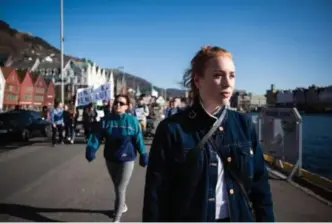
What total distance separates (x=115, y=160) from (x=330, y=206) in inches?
142

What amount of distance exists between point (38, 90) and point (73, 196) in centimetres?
7169

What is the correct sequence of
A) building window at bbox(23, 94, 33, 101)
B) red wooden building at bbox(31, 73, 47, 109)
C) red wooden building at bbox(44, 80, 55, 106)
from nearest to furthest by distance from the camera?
building window at bbox(23, 94, 33, 101), red wooden building at bbox(31, 73, 47, 109), red wooden building at bbox(44, 80, 55, 106)

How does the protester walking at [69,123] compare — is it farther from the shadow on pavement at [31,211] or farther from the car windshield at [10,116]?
the shadow on pavement at [31,211]

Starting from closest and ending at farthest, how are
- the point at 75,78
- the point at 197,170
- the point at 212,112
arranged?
the point at 197,170, the point at 212,112, the point at 75,78

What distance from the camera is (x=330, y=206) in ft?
17.1

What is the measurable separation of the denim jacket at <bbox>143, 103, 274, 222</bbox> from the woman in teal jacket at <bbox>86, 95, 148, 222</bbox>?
101 inches

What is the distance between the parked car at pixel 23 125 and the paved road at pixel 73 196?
24.7ft

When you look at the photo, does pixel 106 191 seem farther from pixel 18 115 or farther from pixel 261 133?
pixel 18 115

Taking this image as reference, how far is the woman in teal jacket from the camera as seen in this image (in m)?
4.40

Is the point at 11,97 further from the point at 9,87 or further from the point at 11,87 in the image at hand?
the point at 9,87

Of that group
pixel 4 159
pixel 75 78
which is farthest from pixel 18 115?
pixel 75 78

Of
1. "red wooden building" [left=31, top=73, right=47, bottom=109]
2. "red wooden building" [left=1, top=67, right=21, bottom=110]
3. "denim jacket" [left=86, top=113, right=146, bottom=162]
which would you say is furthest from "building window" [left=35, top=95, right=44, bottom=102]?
"denim jacket" [left=86, top=113, right=146, bottom=162]

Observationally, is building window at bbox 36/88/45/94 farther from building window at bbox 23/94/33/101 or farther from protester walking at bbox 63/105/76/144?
protester walking at bbox 63/105/76/144

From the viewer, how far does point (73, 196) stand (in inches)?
226
